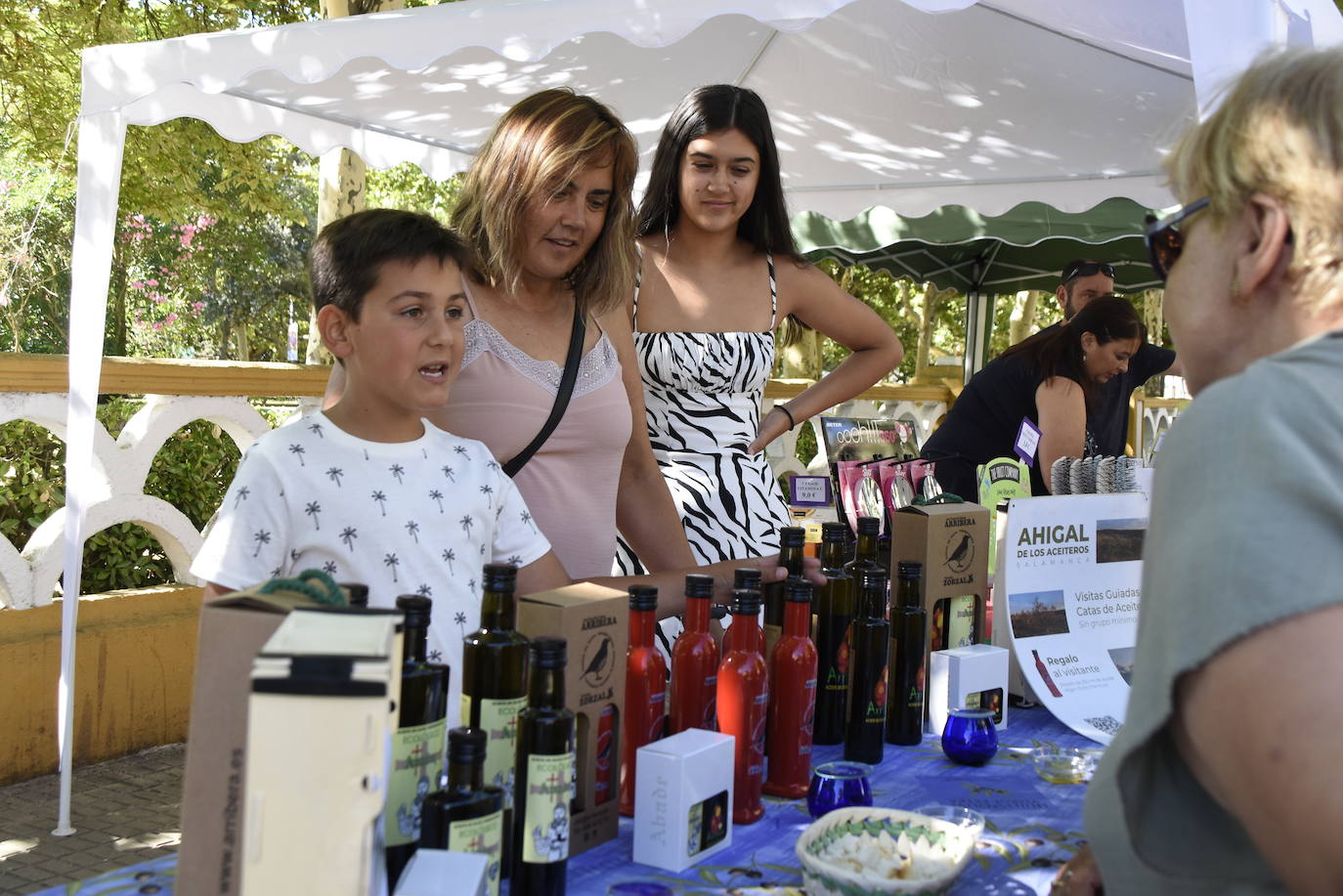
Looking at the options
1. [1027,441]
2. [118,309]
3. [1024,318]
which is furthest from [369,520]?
[118,309]

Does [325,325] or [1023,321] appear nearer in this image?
[325,325]

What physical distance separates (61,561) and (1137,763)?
380 cm

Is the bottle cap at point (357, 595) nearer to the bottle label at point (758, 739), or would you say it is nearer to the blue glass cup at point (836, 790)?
the bottle label at point (758, 739)

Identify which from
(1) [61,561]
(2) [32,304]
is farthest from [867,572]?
(2) [32,304]

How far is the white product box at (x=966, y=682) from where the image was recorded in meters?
1.82

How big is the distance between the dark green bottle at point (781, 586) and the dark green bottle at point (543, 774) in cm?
56

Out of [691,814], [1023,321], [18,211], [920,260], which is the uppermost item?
[18,211]

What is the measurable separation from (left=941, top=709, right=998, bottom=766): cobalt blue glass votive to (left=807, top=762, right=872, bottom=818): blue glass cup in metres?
0.28

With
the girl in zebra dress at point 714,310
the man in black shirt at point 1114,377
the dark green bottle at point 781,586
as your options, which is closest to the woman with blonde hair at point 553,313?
the girl in zebra dress at point 714,310

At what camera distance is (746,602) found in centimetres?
137

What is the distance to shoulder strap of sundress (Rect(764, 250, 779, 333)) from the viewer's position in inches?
114

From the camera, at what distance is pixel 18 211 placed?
19.9m

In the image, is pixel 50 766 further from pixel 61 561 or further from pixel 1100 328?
pixel 1100 328

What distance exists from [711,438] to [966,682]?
3.42 feet
